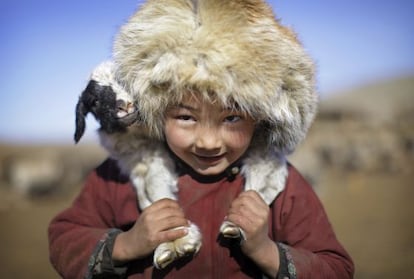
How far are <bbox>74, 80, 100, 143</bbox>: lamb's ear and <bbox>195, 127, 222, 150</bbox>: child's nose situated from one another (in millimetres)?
360

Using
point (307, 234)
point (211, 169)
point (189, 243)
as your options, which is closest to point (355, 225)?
point (307, 234)

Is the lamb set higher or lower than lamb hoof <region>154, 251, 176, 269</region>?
higher

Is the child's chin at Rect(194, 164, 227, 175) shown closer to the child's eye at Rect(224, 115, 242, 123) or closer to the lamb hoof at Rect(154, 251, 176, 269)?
the child's eye at Rect(224, 115, 242, 123)

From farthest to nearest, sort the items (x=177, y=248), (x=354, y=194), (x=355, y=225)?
(x=354, y=194) < (x=355, y=225) < (x=177, y=248)

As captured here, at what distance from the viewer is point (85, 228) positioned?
69.3 inches

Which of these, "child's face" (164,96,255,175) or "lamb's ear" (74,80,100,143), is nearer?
"child's face" (164,96,255,175)

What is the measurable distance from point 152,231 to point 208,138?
340mm

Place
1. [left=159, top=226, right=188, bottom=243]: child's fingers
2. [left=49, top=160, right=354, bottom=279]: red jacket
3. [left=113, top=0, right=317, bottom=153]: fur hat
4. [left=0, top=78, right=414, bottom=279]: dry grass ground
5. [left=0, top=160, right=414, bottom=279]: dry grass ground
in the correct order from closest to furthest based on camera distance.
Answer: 1. [left=113, top=0, right=317, bottom=153]: fur hat
2. [left=159, top=226, right=188, bottom=243]: child's fingers
3. [left=49, top=160, right=354, bottom=279]: red jacket
4. [left=0, top=160, right=414, bottom=279]: dry grass ground
5. [left=0, top=78, right=414, bottom=279]: dry grass ground

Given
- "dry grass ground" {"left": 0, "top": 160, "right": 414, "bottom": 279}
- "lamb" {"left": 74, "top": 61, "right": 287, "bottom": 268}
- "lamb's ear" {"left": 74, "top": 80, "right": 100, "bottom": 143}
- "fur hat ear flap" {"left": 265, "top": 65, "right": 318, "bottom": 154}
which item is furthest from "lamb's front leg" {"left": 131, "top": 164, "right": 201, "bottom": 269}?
"dry grass ground" {"left": 0, "top": 160, "right": 414, "bottom": 279}

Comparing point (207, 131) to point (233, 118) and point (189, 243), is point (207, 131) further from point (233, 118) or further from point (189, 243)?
point (189, 243)

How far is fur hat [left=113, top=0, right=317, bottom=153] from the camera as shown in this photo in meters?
1.45

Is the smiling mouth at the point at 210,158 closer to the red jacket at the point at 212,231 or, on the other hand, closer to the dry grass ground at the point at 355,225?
the red jacket at the point at 212,231

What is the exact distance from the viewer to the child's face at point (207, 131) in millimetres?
1512

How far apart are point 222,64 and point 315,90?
39 centimetres
